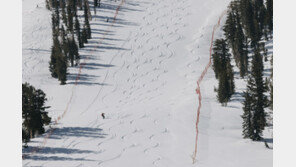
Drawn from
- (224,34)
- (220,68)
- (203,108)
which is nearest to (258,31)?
(224,34)

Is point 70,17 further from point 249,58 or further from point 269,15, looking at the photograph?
point 269,15

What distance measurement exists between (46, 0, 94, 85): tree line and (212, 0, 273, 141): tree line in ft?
76.3

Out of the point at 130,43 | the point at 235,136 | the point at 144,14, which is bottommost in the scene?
the point at 235,136

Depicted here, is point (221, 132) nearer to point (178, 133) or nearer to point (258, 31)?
point (178, 133)

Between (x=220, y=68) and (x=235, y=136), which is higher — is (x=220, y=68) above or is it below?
above

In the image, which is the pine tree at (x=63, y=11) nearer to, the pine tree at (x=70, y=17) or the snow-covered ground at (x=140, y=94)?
the pine tree at (x=70, y=17)

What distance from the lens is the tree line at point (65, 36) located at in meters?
59.8

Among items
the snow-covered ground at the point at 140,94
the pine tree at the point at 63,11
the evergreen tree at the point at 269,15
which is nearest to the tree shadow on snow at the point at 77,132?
the snow-covered ground at the point at 140,94

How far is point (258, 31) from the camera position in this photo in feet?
212

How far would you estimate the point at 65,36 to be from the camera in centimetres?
7788

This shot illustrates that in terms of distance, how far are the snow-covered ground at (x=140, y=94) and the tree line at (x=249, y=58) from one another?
1.71 m

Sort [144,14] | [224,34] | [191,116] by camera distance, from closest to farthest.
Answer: [191,116], [224,34], [144,14]

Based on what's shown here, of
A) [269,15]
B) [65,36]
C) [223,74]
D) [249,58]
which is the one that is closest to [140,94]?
[223,74]

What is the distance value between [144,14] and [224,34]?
22.3 m
